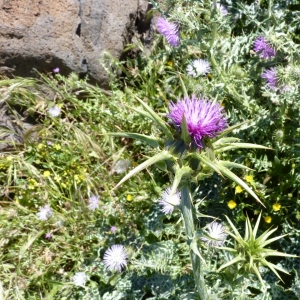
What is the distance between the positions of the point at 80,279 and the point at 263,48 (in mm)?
1811

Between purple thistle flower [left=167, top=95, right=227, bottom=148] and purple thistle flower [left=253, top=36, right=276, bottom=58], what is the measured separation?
1.14 m

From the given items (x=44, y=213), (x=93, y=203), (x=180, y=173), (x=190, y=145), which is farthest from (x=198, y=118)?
(x=44, y=213)

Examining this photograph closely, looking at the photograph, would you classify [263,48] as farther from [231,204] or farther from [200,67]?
[231,204]

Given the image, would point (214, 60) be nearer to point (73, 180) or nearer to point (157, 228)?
point (157, 228)

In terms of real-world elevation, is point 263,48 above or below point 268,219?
above

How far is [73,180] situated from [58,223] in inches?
16.3

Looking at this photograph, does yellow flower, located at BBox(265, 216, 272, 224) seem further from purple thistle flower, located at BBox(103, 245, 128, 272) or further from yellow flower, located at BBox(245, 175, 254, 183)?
purple thistle flower, located at BBox(103, 245, 128, 272)

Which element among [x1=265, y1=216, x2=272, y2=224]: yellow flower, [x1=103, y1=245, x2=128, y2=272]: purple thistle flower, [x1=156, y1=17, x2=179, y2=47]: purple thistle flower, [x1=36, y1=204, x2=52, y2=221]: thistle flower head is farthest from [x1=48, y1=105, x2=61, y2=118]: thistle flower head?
[x1=265, y1=216, x2=272, y2=224]: yellow flower

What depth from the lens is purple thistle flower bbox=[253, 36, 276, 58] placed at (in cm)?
302

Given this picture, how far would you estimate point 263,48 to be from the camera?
3.09 m

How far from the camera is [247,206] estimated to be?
3.19 meters

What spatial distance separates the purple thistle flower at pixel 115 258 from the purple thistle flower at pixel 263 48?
147 centimetres

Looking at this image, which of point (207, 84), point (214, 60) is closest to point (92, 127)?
point (207, 84)

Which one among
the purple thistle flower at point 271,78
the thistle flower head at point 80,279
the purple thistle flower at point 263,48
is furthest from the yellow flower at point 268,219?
the thistle flower head at point 80,279
